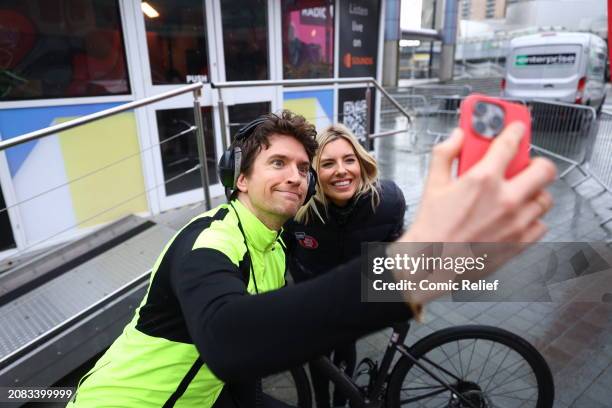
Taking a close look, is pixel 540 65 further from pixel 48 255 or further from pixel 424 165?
pixel 48 255

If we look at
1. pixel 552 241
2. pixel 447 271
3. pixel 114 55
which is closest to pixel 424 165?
pixel 552 241

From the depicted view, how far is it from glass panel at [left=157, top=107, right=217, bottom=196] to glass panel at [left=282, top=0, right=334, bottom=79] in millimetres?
1591

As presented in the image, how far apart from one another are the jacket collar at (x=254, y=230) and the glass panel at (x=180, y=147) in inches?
134

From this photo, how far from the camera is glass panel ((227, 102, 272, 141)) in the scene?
5.17 meters

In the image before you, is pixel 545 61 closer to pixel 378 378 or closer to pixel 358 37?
pixel 358 37

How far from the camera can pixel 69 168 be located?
12.6 feet

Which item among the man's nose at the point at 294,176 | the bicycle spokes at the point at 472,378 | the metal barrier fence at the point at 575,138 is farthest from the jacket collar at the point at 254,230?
the metal barrier fence at the point at 575,138

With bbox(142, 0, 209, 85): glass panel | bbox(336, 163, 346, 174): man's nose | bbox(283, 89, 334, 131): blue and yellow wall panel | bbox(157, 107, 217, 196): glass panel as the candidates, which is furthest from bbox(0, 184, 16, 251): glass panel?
bbox(283, 89, 334, 131): blue and yellow wall panel

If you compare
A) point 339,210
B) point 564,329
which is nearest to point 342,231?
point 339,210

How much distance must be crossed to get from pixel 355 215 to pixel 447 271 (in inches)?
58.5

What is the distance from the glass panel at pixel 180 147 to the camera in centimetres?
464

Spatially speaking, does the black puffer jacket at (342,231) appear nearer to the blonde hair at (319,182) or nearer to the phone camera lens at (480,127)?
the blonde hair at (319,182)

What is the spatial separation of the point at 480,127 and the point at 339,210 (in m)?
1.59

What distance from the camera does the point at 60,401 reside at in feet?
8.13
